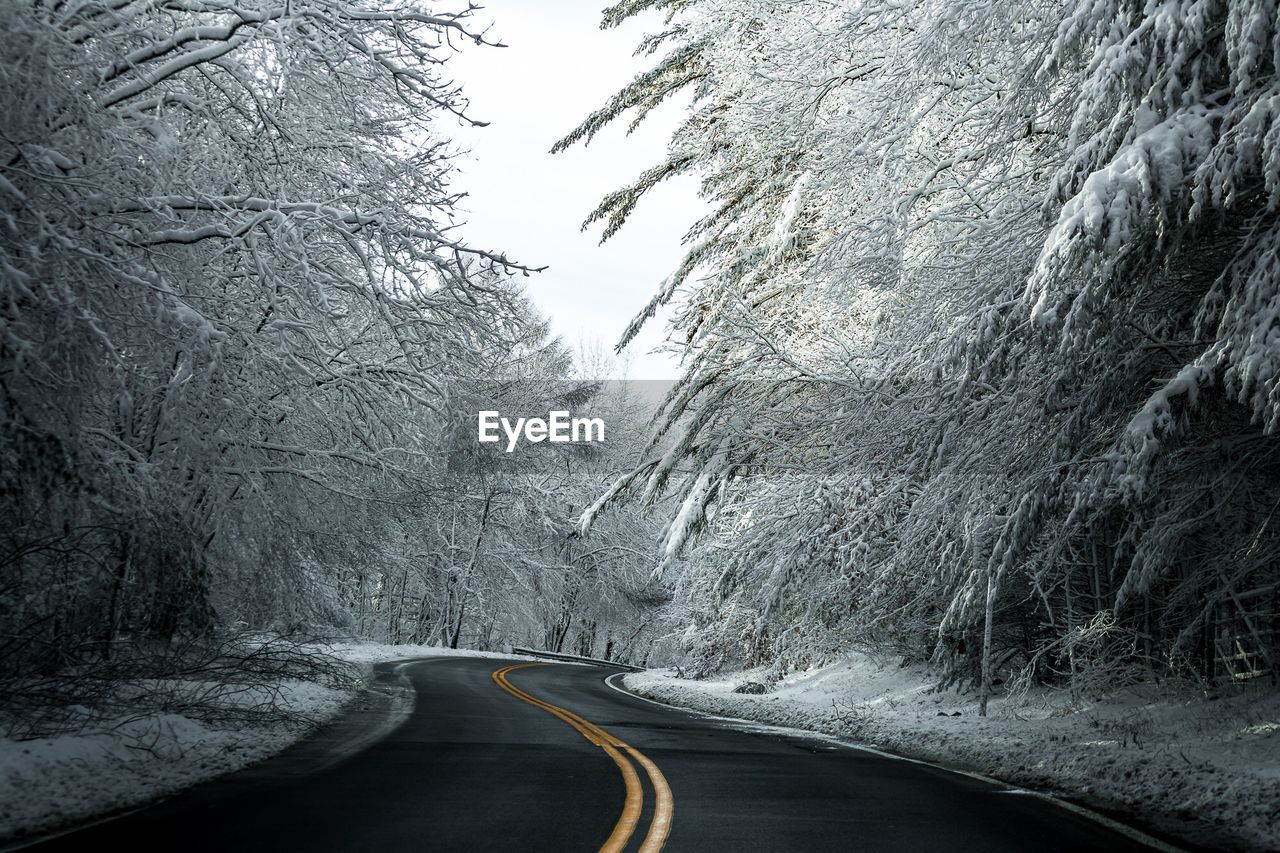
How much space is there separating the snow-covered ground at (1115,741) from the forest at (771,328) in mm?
583

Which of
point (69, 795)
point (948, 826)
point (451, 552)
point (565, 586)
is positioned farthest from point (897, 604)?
Result: point (565, 586)

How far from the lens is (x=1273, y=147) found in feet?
20.1

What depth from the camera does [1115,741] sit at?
1092 cm

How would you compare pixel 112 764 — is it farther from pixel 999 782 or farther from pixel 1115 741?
pixel 1115 741

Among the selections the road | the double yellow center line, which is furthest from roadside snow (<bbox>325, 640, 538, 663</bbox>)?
the road

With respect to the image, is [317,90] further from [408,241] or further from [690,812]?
[690,812]

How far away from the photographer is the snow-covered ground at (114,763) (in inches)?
259

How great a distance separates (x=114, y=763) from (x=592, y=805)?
141 inches

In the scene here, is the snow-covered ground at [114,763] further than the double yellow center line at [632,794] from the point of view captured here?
Yes

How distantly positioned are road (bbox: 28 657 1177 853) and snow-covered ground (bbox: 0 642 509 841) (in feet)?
1.01

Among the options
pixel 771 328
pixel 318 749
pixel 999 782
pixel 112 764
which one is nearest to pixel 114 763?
pixel 112 764

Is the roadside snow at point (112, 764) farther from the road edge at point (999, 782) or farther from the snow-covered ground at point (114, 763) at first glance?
the road edge at point (999, 782)

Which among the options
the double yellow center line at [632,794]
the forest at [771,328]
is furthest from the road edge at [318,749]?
the double yellow center line at [632,794]

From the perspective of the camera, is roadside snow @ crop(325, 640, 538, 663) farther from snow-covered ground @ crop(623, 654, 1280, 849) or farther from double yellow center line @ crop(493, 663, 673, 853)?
double yellow center line @ crop(493, 663, 673, 853)
